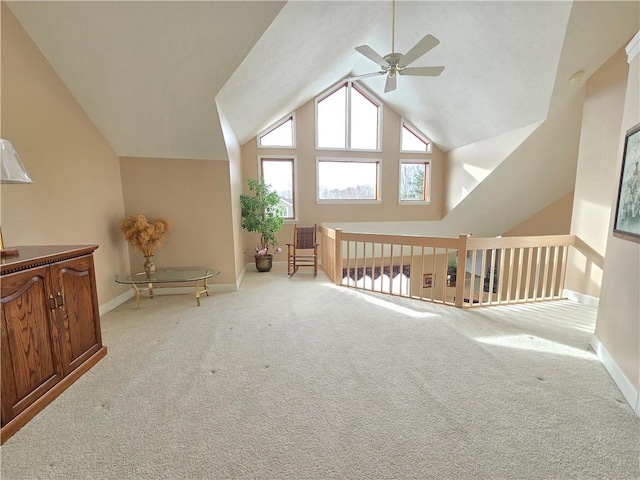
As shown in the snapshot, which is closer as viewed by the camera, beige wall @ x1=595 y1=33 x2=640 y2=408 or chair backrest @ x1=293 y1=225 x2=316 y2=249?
beige wall @ x1=595 y1=33 x2=640 y2=408

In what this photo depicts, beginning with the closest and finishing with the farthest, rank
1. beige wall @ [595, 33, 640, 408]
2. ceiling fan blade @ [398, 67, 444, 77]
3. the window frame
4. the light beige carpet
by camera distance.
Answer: the light beige carpet
beige wall @ [595, 33, 640, 408]
ceiling fan blade @ [398, 67, 444, 77]
the window frame

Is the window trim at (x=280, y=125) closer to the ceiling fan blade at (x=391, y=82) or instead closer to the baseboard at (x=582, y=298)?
the ceiling fan blade at (x=391, y=82)

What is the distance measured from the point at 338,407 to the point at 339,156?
5282mm

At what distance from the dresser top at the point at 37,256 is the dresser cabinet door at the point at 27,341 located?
4cm

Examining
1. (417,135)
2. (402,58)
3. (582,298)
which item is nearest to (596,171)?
(582,298)

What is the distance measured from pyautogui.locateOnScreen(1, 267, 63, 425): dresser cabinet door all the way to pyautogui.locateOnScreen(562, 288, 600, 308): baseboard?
535 centimetres

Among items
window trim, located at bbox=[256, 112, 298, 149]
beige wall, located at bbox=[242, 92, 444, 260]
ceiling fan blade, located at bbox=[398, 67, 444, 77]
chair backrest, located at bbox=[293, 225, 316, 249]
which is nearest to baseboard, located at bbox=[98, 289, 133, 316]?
beige wall, located at bbox=[242, 92, 444, 260]

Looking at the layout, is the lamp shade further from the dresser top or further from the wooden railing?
the wooden railing

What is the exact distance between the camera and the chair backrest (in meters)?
5.26

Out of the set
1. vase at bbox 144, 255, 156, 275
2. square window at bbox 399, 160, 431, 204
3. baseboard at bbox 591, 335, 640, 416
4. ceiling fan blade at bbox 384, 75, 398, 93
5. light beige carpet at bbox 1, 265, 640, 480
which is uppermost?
ceiling fan blade at bbox 384, 75, 398, 93

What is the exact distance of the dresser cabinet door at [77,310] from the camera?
183 cm

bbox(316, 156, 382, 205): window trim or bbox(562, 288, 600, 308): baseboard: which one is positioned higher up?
bbox(316, 156, 382, 205): window trim

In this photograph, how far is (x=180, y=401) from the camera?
5.56ft

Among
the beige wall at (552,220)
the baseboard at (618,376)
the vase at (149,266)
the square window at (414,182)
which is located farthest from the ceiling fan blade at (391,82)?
the beige wall at (552,220)
